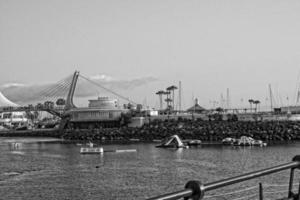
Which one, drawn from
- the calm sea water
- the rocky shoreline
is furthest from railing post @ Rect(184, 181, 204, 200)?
the rocky shoreline

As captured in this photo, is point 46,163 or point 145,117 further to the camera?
point 145,117

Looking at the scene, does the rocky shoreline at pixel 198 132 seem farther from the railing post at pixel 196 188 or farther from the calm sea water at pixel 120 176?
the railing post at pixel 196 188

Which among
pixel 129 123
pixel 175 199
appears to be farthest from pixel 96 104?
pixel 175 199

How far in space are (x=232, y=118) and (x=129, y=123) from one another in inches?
968

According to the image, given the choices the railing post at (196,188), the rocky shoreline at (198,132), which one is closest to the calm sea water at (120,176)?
the railing post at (196,188)

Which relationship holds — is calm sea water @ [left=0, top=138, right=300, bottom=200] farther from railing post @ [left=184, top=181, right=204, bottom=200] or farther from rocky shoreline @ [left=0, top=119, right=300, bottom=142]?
rocky shoreline @ [left=0, top=119, right=300, bottom=142]

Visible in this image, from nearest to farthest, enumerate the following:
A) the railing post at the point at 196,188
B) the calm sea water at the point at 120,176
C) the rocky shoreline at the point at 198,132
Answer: the railing post at the point at 196,188 < the calm sea water at the point at 120,176 < the rocky shoreline at the point at 198,132

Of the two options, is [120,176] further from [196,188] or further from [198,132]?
[198,132]

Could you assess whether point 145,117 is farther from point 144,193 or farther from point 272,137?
point 144,193

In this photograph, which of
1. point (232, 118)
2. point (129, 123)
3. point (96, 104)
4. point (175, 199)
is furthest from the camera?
point (96, 104)

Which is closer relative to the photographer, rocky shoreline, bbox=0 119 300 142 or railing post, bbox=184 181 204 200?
railing post, bbox=184 181 204 200

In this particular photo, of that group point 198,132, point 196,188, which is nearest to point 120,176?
point 196,188

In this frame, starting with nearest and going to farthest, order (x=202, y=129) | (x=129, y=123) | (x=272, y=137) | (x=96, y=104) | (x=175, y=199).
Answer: (x=175, y=199), (x=272, y=137), (x=202, y=129), (x=129, y=123), (x=96, y=104)

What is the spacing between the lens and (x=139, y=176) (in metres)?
33.9
